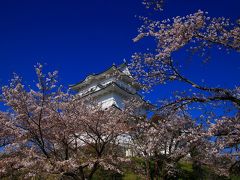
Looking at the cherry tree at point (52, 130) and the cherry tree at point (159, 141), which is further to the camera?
the cherry tree at point (159, 141)

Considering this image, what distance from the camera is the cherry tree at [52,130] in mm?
10938

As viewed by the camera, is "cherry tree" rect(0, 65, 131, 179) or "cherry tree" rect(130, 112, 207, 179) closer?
"cherry tree" rect(0, 65, 131, 179)

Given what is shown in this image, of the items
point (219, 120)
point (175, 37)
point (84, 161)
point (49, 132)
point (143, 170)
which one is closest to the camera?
point (175, 37)

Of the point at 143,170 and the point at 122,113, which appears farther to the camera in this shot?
the point at 143,170

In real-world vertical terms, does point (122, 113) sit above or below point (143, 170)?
above

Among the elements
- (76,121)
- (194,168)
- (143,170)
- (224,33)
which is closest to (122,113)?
(76,121)

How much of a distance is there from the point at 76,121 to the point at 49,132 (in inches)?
Answer: 58.8

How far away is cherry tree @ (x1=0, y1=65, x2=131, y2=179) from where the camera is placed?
10.9m

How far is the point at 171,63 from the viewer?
895 centimetres

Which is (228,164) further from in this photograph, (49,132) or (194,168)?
(49,132)

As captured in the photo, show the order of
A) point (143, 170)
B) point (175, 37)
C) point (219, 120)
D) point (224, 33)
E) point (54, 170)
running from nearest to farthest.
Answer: point (224, 33) → point (175, 37) → point (219, 120) → point (54, 170) → point (143, 170)

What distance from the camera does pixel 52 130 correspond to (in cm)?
1264

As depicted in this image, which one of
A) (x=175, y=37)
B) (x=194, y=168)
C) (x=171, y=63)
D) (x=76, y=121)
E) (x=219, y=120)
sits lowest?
(x=194, y=168)

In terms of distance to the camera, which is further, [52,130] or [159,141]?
[159,141]
